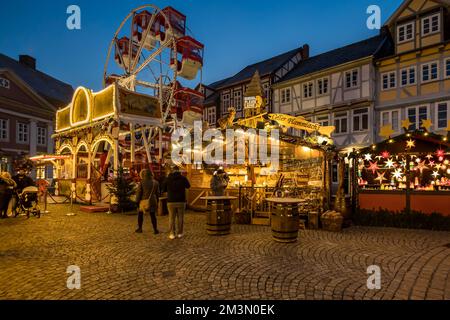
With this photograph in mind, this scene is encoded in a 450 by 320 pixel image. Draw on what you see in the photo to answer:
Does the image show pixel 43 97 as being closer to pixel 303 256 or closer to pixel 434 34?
pixel 303 256

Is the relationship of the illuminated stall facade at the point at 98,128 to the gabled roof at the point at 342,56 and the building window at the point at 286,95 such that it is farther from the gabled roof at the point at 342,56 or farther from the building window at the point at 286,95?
the gabled roof at the point at 342,56

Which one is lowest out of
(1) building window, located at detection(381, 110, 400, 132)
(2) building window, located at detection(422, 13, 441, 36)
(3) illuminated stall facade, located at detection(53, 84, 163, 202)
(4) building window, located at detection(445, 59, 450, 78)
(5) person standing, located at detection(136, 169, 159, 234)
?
(5) person standing, located at detection(136, 169, 159, 234)

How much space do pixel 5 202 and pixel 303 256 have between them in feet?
34.1

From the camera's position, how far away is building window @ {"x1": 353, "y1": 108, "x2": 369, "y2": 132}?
1988 cm

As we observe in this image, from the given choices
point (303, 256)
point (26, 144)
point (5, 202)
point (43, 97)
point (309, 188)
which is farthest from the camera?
point (43, 97)

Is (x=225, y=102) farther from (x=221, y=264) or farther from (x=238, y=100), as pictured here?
(x=221, y=264)

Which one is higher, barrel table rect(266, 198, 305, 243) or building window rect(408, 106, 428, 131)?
building window rect(408, 106, 428, 131)

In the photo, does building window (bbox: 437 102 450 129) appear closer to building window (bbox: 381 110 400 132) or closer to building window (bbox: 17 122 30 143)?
building window (bbox: 381 110 400 132)

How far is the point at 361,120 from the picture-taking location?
20.1 metres

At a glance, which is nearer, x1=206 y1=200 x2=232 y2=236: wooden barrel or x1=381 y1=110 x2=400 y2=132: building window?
x1=206 y1=200 x2=232 y2=236: wooden barrel

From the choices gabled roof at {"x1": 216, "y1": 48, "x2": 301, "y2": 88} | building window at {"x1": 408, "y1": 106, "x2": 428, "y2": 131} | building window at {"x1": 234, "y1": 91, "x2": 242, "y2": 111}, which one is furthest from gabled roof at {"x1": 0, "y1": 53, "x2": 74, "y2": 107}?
building window at {"x1": 408, "y1": 106, "x2": 428, "y2": 131}

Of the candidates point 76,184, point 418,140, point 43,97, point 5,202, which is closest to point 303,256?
point 418,140

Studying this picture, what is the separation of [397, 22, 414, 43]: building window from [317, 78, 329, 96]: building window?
5.33 metres

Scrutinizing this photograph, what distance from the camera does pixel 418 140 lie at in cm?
922
